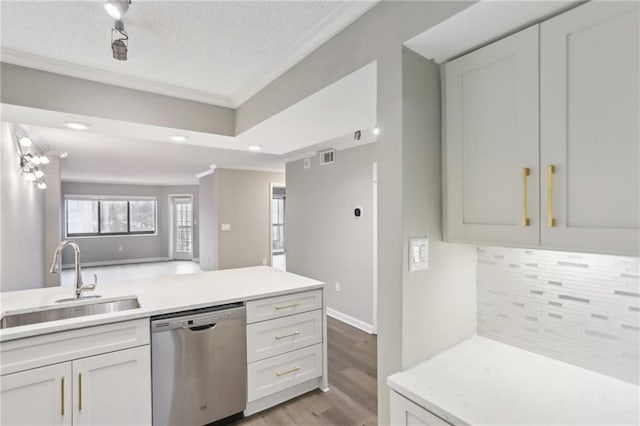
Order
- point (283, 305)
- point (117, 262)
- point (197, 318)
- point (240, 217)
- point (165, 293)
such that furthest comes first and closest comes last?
point (117, 262) → point (240, 217) → point (283, 305) → point (165, 293) → point (197, 318)

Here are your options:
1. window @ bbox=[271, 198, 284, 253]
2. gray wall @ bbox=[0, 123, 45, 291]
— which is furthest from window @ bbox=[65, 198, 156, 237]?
gray wall @ bbox=[0, 123, 45, 291]

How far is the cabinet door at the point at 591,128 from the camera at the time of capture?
0.83 metres

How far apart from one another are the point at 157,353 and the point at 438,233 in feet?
5.73

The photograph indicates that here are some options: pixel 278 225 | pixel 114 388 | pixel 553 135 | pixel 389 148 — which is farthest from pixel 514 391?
pixel 278 225

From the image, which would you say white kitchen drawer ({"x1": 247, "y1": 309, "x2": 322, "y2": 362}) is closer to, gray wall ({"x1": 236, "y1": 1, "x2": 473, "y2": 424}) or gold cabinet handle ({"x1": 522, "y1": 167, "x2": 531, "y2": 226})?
gray wall ({"x1": 236, "y1": 1, "x2": 473, "y2": 424})

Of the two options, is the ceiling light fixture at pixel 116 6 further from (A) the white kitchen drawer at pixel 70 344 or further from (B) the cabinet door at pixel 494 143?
(A) the white kitchen drawer at pixel 70 344

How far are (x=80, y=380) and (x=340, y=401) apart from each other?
1.73 m

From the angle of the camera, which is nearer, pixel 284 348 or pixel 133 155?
pixel 284 348

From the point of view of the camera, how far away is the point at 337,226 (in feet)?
13.9

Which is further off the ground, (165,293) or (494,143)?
(494,143)

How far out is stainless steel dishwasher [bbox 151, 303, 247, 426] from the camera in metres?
1.84

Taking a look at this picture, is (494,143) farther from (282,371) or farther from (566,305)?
(282,371)

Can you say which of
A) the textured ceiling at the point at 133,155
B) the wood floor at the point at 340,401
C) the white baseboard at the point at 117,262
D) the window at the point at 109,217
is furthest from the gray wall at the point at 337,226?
the window at the point at 109,217

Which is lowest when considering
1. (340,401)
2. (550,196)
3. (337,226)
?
(340,401)
